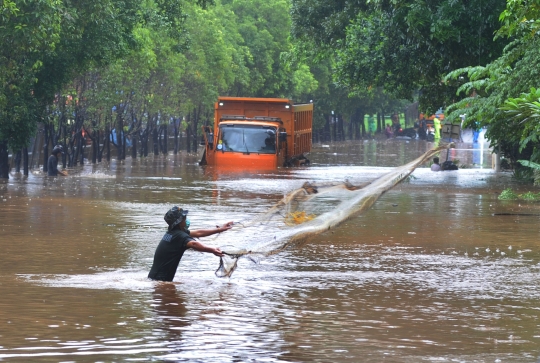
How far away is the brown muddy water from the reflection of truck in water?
15.8 metres

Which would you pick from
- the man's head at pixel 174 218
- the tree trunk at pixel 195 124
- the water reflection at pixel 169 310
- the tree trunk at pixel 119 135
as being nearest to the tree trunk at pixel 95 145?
the tree trunk at pixel 119 135

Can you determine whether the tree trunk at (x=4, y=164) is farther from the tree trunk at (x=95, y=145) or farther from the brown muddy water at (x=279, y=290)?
the tree trunk at (x=95, y=145)

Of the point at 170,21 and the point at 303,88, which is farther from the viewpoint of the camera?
the point at 303,88

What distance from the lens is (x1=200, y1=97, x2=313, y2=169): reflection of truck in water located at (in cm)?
4050

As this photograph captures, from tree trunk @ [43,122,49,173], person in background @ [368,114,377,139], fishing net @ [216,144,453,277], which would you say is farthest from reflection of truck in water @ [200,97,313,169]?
person in background @ [368,114,377,139]

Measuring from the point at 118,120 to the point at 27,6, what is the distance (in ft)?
74.8

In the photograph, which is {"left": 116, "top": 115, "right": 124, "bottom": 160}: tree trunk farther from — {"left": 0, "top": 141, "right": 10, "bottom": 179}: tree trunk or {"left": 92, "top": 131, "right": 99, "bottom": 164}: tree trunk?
{"left": 0, "top": 141, "right": 10, "bottom": 179}: tree trunk

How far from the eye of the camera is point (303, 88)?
76.5 metres

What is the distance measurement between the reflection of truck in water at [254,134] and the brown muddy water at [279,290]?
15823 mm

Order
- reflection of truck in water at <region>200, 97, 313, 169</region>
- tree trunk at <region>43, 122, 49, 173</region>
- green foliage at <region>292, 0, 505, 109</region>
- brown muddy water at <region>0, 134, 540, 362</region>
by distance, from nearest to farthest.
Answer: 1. brown muddy water at <region>0, 134, 540, 362</region>
2. green foliage at <region>292, 0, 505, 109</region>
3. tree trunk at <region>43, 122, 49, 173</region>
4. reflection of truck in water at <region>200, 97, 313, 169</region>

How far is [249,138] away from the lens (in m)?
40.9

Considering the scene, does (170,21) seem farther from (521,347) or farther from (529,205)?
(521,347)

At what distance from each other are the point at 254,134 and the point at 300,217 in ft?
64.9

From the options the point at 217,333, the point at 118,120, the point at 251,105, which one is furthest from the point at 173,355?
the point at 118,120
